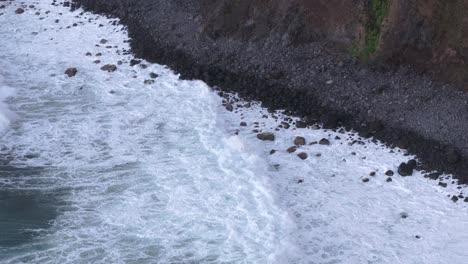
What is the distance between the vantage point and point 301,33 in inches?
759

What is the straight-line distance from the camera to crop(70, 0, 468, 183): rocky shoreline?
52.8ft

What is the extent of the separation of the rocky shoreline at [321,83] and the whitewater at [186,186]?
52cm

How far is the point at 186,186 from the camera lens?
14688 mm

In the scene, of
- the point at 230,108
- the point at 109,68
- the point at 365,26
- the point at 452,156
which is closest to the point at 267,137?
the point at 230,108

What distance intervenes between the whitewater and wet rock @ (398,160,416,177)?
183 mm

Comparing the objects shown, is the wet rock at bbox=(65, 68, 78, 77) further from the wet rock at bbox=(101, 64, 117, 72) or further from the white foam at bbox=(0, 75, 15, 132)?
the white foam at bbox=(0, 75, 15, 132)

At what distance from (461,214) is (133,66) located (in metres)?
11.1

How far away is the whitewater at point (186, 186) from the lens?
13.0 m

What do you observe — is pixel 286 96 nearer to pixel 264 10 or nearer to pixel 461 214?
pixel 264 10

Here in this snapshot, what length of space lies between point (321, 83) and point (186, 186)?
5.64 metres

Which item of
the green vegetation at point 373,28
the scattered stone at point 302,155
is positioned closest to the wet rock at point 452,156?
the scattered stone at point 302,155

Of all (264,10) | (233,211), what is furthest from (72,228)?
(264,10)

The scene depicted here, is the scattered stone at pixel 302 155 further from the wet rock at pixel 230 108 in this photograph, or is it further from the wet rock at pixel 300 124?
the wet rock at pixel 230 108

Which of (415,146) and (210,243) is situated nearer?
(210,243)
